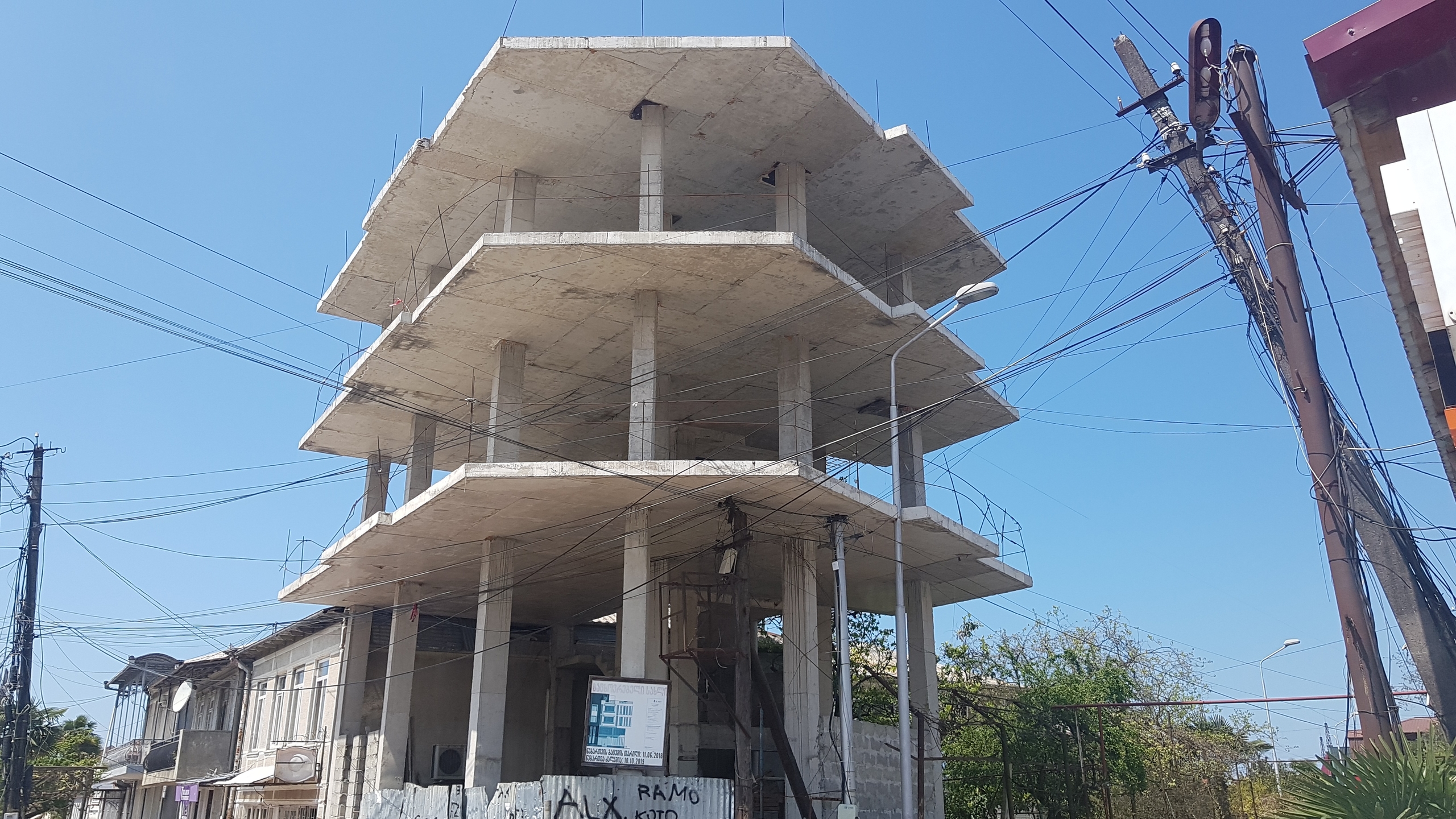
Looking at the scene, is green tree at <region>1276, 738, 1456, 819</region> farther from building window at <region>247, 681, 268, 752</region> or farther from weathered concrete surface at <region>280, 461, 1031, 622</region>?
building window at <region>247, 681, 268, 752</region>

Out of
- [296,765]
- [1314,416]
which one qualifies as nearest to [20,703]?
[296,765]

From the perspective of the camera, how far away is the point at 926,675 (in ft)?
86.2

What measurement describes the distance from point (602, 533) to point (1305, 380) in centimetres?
1399

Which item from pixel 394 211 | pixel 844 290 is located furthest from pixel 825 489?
pixel 394 211

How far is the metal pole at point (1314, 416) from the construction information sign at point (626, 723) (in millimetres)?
10331

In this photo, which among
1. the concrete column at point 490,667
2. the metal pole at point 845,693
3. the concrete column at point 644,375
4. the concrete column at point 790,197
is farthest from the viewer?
the concrete column at point 790,197

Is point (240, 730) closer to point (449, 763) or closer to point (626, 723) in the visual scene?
point (449, 763)

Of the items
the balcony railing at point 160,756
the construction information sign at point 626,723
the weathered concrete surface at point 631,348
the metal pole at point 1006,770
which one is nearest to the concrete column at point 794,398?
the weathered concrete surface at point 631,348

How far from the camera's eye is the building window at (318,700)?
1209 inches

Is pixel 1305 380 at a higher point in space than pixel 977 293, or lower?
lower

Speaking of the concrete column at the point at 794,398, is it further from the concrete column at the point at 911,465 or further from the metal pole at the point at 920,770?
the metal pole at the point at 920,770

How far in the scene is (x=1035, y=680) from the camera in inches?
1302

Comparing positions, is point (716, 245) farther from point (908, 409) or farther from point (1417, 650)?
point (1417, 650)

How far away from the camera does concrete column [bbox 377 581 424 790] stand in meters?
24.4
